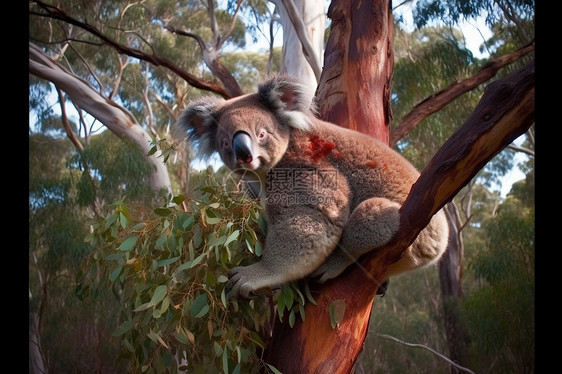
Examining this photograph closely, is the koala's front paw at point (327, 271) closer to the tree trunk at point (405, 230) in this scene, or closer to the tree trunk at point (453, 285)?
the tree trunk at point (405, 230)

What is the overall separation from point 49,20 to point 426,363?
1017cm

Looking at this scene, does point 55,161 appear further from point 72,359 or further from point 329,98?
point 329,98

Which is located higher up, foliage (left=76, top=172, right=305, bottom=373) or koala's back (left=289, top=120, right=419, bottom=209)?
koala's back (left=289, top=120, right=419, bottom=209)

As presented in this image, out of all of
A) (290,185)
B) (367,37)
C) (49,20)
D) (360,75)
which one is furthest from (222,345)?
(49,20)

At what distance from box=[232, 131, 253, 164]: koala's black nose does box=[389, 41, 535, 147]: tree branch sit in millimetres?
2189

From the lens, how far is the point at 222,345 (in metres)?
2.43

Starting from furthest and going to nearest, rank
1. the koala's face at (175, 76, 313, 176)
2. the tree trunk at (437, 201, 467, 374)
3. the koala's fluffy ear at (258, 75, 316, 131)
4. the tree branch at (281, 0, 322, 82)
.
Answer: the tree trunk at (437, 201, 467, 374), the tree branch at (281, 0, 322, 82), the koala's fluffy ear at (258, 75, 316, 131), the koala's face at (175, 76, 313, 176)

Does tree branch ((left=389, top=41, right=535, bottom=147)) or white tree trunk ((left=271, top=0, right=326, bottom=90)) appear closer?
tree branch ((left=389, top=41, right=535, bottom=147))

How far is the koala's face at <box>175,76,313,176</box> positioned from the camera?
261cm

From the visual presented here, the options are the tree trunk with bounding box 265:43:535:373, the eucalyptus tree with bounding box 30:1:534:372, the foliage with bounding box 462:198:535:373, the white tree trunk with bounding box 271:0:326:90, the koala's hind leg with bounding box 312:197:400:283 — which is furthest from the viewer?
the foliage with bounding box 462:198:535:373

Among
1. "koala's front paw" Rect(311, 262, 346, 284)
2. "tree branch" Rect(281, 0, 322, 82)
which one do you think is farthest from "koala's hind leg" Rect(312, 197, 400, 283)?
"tree branch" Rect(281, 0, 322, 82)

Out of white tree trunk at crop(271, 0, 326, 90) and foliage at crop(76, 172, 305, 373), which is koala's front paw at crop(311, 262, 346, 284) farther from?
white tree trunk at crop(271, 0, 326, 90)

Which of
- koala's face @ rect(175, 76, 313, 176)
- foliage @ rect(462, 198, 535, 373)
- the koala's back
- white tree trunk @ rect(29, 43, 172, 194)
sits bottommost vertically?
foliage @ rect(462, 198, 535, 373)

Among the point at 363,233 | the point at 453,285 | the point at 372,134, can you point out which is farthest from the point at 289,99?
the point at 453,285
